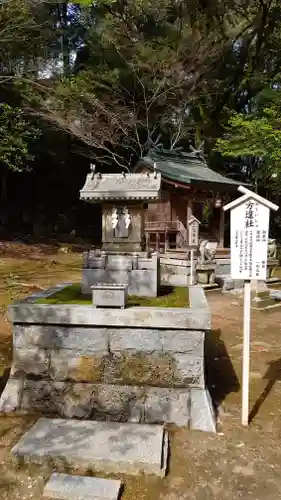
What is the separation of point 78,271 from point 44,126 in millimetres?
11751

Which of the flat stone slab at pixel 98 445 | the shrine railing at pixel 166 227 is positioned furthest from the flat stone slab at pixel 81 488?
the shrine railing at pixel 166 227

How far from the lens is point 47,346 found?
4.82 meters

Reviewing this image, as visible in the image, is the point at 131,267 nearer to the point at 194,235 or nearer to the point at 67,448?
the point at 67,448

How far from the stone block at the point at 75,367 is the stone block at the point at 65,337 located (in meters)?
0.08

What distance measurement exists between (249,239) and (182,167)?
15986 millimetres

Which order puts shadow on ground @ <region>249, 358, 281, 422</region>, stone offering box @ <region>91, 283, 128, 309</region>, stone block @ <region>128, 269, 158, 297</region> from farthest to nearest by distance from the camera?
stone block @ <region>128, 269, 158, 297</region> < shadow on ground @ <region>249, 358, 281, 422</region> < stone offering box @ <region>91, 283, 128, 309</region>

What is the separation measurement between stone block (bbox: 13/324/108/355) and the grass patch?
1.79 feet

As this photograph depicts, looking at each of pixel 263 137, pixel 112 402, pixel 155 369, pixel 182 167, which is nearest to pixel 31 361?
pixel 112 402

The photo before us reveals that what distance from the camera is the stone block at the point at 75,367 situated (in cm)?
475

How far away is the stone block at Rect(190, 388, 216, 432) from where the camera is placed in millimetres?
4406

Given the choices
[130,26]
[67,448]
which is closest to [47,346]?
[67,448]

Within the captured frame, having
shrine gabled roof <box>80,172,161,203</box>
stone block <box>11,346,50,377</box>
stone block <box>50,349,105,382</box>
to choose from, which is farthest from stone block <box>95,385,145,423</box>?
shrine gabled roof <box>80,172,161,203</box>

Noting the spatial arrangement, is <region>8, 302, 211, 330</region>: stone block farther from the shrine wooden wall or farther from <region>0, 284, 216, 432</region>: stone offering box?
the shrine wooden wall

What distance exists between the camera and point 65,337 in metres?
4.77
